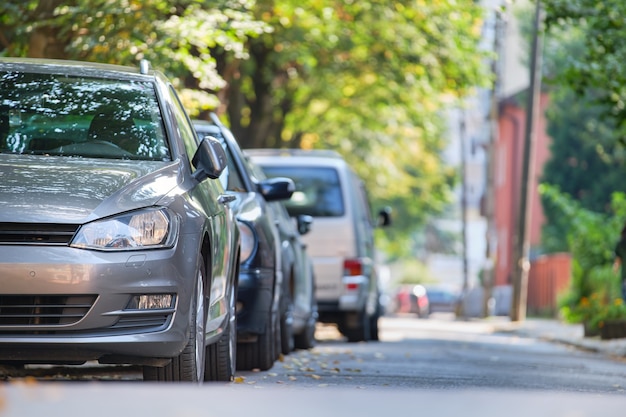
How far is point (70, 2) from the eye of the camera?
51.4 feet

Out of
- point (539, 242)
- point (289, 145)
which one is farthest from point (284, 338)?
A: point (539, 242)

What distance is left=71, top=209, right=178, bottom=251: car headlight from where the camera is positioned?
7.69m

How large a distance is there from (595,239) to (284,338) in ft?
54.9

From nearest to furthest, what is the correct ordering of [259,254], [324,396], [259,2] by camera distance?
[324,396] → [259,254] → [259,2]

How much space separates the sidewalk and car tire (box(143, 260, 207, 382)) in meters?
11.0

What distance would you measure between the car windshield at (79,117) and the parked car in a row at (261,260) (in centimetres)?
271

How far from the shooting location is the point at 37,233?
766cm

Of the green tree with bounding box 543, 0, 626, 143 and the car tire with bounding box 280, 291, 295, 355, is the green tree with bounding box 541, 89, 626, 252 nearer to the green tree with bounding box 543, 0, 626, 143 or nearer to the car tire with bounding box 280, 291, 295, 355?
the green tree with bounding box 543, 0, 626, 143

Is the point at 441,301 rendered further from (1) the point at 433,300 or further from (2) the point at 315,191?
(2) the point at 315,191

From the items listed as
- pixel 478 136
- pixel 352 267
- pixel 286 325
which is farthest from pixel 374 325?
pixel 478 136

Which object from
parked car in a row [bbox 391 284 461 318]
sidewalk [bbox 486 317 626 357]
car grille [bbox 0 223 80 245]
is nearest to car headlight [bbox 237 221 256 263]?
car grille [bbox 0 223 80 245]

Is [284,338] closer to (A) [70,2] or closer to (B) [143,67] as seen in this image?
(A) [70,2]

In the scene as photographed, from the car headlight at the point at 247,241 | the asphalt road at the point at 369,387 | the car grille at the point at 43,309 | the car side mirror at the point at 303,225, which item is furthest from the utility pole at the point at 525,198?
the car grille at the point at 43,309

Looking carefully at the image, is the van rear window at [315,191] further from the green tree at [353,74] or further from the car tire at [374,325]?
the green tree at [353,74]
